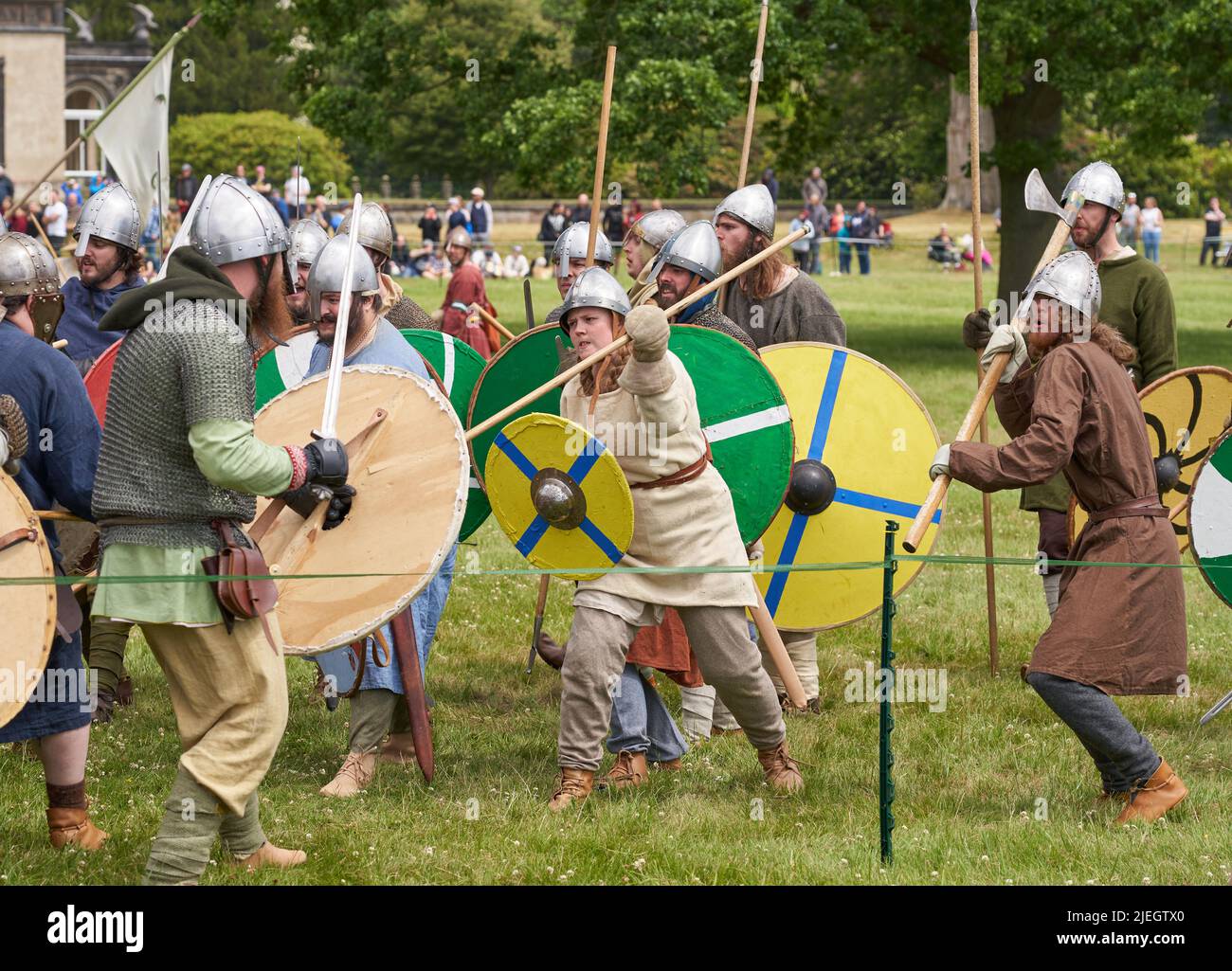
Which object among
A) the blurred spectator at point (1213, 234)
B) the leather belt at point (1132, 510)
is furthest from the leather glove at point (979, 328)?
the blurred spectator at point (1213, 234)

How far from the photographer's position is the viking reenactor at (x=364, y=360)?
589 centimetres

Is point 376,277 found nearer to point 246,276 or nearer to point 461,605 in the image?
point 246,276

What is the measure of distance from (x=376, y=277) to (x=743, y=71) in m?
12.3

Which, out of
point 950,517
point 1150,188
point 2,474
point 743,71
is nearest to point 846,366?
point 2,474

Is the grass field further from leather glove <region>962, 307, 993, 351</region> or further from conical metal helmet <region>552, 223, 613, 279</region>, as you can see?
conical metal helmet <region>552, 223, 613, 279</region>

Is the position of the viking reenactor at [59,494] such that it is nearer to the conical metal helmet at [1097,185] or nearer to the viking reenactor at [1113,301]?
the viking reenactor at [1113,301]

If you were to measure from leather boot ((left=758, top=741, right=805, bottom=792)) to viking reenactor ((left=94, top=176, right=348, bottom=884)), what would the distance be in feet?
5.78

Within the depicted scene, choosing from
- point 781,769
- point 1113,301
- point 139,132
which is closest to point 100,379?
point 139,132

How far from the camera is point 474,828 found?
544 centimetres

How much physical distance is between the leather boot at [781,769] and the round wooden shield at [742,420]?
0.70 meters

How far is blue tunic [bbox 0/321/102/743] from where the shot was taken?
5.16 m

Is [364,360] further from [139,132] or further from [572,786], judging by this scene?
[139,132]

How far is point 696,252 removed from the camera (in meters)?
6.24

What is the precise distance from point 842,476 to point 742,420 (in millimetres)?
697
